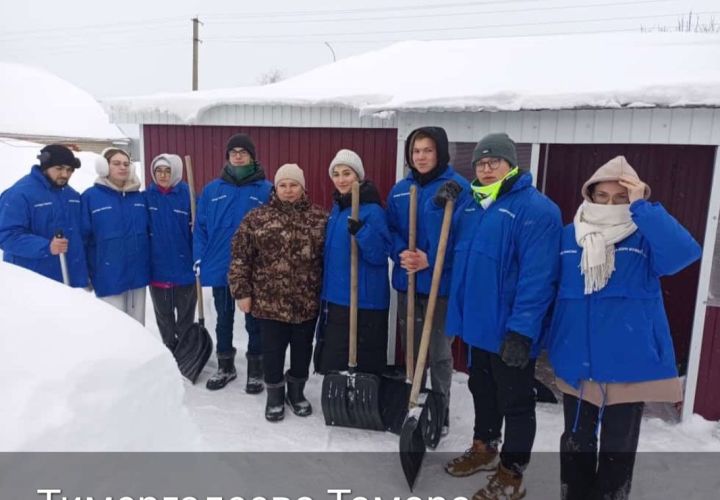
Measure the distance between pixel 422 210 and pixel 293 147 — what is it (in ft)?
8.40

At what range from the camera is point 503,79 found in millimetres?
5828

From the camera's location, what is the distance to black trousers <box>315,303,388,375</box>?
144 inches

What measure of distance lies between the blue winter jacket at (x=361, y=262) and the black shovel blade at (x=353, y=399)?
19.3 inches

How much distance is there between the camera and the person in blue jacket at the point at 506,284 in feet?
8.37

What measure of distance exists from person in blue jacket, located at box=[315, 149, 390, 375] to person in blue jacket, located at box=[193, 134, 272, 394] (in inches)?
29.4

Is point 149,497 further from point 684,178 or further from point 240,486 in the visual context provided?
point 684,178

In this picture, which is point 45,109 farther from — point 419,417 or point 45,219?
point 419,417

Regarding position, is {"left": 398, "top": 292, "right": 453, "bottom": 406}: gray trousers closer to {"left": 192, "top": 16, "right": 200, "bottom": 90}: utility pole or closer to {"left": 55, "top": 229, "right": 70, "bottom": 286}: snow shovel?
{"left": 55, "top": 229, "right": 70, "bottom": 286}: snow shovel

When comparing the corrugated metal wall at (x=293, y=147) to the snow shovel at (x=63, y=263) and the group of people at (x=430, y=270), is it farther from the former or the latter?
the snow shovel at (x=63, y=263)

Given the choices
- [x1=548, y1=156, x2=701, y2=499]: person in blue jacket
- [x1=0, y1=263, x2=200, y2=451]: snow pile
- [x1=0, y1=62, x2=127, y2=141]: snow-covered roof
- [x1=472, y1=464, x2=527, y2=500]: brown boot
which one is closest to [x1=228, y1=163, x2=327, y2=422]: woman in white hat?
[x1=0, y1=263, x2=200, y2=451]: snow pile

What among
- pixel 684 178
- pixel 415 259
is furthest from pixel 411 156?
pixel 684 178

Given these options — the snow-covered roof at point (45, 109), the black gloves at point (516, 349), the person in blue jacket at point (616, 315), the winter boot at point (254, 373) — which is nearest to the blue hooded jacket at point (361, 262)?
the winter boot at point (254, 373)

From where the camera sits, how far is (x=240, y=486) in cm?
274

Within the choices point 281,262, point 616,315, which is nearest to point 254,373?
point 281,262
